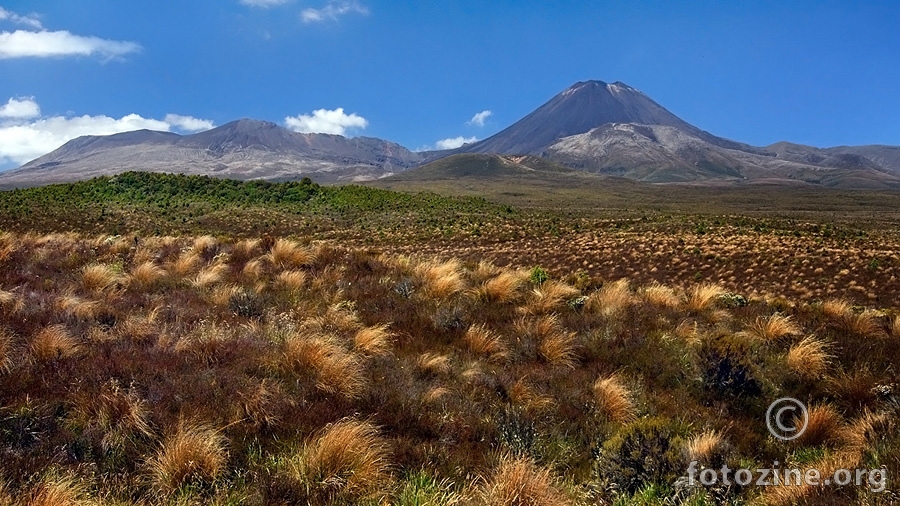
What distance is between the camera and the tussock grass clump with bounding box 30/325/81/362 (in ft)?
13.9

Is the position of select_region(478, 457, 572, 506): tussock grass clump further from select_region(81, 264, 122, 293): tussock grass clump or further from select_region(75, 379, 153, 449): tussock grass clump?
select_region(81, 264, 122, 293): tussock grass clump

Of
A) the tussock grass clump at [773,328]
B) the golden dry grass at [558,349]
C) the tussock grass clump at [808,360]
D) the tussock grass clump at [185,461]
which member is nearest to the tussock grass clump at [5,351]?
the tussock grass clump at [185,461]

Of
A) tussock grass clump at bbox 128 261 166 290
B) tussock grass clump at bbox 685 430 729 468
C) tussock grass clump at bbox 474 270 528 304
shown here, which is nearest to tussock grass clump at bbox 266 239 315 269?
tussock grass clump at bbox 128 261 166 290

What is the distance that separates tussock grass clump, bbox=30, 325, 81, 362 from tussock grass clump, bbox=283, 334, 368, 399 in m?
1.83

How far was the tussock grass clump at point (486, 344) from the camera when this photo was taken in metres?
5.52

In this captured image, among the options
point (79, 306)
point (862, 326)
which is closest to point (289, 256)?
point (79, 306)

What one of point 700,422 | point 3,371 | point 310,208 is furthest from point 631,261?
point 310,208

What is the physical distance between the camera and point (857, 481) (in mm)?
3105

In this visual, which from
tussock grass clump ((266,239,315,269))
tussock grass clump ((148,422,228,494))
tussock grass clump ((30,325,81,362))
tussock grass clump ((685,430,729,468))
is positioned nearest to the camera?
tussock grass clump ((148,422,228,494))

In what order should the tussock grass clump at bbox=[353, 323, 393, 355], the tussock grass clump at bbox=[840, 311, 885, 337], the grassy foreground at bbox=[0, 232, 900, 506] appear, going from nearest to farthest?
the grassy foreground at bbox=[0, 232, 900, 506]
the tussock grass clump at bbox=[353, 323, 393, 355]
the tussock grass clump at bbox=[840, 311, 885, 337]

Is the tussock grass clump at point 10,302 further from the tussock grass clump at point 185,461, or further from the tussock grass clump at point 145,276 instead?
the tussock grass clump at point 185,461

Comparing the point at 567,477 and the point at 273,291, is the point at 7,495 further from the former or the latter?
the point at 273,291

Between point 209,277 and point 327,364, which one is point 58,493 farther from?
point 209,277

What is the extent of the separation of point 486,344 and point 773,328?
3669 mm
